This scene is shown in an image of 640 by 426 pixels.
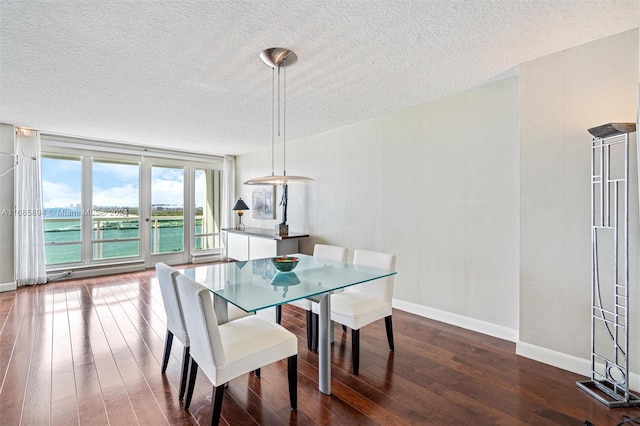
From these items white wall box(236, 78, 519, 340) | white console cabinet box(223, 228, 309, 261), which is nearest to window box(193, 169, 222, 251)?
white console cabinet box(223, 228, 309, 261)

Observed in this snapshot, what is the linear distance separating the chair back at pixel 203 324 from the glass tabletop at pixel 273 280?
0.60ft

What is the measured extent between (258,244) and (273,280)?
122 inches

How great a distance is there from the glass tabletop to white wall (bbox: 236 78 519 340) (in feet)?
4.03

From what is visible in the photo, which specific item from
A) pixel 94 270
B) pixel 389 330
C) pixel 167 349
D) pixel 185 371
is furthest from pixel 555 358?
pixel 94 270

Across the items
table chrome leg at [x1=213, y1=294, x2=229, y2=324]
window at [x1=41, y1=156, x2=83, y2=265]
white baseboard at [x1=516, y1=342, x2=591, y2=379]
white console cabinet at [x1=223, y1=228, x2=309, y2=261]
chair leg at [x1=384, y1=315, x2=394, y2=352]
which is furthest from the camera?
window at [x1=41, y1=156, x2=83, y2=265]

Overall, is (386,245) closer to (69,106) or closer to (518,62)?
(518,62)

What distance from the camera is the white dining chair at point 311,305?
8.64ft

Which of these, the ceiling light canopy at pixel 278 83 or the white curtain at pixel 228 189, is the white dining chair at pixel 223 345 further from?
the white curtain at pixel 228 189

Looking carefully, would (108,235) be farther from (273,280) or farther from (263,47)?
(263,47)

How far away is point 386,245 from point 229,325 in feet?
7.79

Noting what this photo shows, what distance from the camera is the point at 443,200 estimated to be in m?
3.29

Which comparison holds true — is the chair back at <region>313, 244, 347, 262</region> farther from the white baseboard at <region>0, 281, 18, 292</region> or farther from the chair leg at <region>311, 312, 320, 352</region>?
the white baseboard at <region>0, 281, 18, 292</region>

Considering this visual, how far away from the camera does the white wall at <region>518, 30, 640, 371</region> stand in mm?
2119

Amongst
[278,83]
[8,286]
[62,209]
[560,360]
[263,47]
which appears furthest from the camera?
[62,209]
